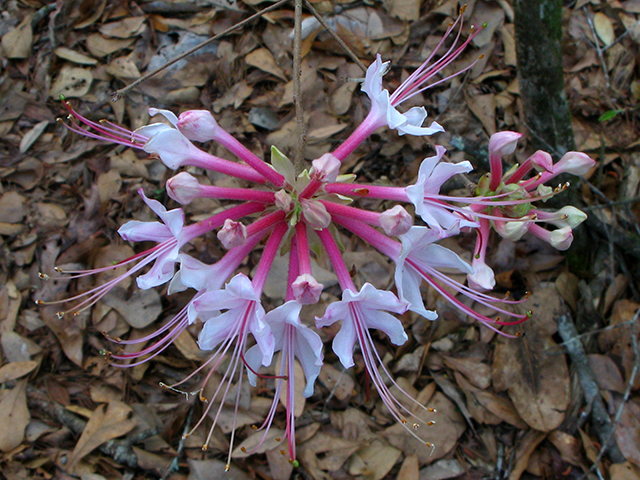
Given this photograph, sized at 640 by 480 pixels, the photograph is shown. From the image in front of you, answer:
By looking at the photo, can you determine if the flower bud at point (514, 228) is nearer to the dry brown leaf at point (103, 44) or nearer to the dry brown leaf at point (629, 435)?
the dry brown leaf at point (629, 435)

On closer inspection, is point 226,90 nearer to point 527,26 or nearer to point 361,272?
point 361,272

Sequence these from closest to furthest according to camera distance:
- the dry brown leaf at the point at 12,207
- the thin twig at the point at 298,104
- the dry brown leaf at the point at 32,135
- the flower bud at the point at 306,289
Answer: the flower bud at the point at 306,289
the thin twig at the point at 298,104
the dry brown leaf at the point at 12,207
the dry brown leaf at the point at 32,135

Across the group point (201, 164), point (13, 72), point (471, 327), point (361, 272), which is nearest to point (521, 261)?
point (471, 327)

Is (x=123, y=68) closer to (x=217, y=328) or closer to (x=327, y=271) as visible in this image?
(x=327, y=271)

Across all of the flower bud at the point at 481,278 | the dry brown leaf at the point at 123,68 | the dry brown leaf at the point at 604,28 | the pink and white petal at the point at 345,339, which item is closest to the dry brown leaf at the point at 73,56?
the dry brown leaf at the point at 123,68

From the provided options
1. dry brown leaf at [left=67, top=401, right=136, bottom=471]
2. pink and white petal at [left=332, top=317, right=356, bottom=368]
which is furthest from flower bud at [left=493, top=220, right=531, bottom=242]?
dry brown leaf at [left=67, top=401, right=136, bottom=471]
